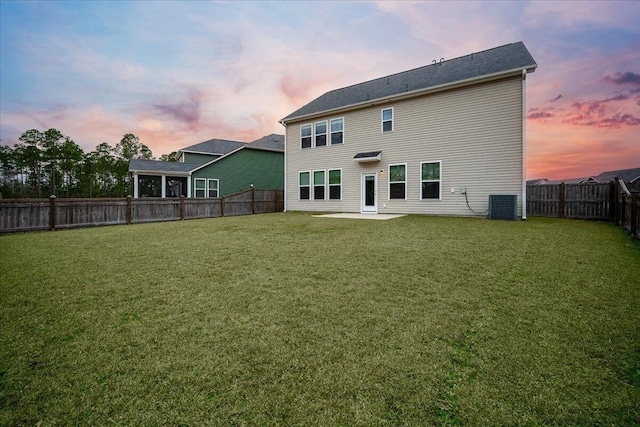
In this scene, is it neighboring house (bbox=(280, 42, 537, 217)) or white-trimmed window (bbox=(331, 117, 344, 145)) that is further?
white-trimmed window (bbox=(331, 117, 344, 145))

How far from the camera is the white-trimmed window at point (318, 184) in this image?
651 inches

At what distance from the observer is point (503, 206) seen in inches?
419

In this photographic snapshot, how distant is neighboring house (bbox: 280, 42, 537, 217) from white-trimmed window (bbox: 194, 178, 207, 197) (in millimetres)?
7980

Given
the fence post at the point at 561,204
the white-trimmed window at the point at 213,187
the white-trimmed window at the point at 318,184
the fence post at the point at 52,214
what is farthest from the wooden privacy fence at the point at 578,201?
the white-trimmed window at the point at 213,187

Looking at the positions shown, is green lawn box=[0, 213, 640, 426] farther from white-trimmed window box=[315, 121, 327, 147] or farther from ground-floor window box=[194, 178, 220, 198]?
ground-floor window box=[194, 178, 220, 198]

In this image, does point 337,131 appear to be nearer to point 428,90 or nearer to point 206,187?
point 428,90

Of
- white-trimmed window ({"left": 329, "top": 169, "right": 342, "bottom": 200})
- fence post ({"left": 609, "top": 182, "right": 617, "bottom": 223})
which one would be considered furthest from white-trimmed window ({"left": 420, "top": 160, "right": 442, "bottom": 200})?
fence post ({"left": 609, "top": 182, "right": 617, "bottom": 223})

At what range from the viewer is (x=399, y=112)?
13.9 metres

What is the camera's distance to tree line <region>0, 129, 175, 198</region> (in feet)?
113

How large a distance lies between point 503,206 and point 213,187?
62.9 feet

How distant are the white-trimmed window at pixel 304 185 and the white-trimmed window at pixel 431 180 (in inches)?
265

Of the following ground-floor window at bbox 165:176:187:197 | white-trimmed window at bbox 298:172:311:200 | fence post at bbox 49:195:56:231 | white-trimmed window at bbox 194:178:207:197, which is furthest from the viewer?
ground-floor window at bbox 165:176:187:197

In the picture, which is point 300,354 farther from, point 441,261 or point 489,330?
point 441,261

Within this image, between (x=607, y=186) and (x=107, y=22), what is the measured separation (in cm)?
2052
